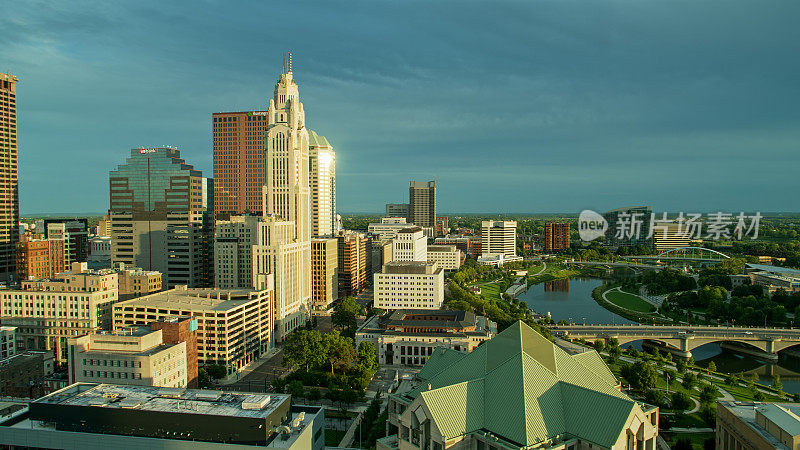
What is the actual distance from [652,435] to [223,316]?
34.6 m

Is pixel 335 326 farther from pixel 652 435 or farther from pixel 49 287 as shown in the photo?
pixel 652 435

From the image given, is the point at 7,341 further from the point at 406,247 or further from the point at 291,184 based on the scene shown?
the point at 406,247

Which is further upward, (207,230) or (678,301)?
(207,230)

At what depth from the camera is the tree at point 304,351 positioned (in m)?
43.9

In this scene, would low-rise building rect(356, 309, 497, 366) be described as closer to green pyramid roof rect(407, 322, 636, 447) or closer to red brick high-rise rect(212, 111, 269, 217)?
green pyramid roof rect(407, 322, 636, 447)

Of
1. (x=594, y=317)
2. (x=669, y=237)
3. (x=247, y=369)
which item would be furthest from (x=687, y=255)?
(x=247, y=369)

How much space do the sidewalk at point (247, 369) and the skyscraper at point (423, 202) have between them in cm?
14039

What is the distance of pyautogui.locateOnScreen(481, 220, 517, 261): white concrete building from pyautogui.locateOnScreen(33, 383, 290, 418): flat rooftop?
115703mm

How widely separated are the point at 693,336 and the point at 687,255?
85.3m

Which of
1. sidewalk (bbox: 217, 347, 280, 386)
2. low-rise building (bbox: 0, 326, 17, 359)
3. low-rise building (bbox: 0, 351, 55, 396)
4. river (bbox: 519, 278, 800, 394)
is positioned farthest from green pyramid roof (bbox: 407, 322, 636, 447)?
low-rise building (bbox: 0, 326, 17, 359)

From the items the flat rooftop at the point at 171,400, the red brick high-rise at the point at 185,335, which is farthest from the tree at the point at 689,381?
the red brick high-rise at the point at 185,335

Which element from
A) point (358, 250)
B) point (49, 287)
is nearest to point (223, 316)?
point (49, 287)

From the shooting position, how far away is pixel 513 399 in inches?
936

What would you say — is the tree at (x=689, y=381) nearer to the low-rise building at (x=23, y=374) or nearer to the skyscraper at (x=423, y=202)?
the low-rise building at (x=23, y=374)
